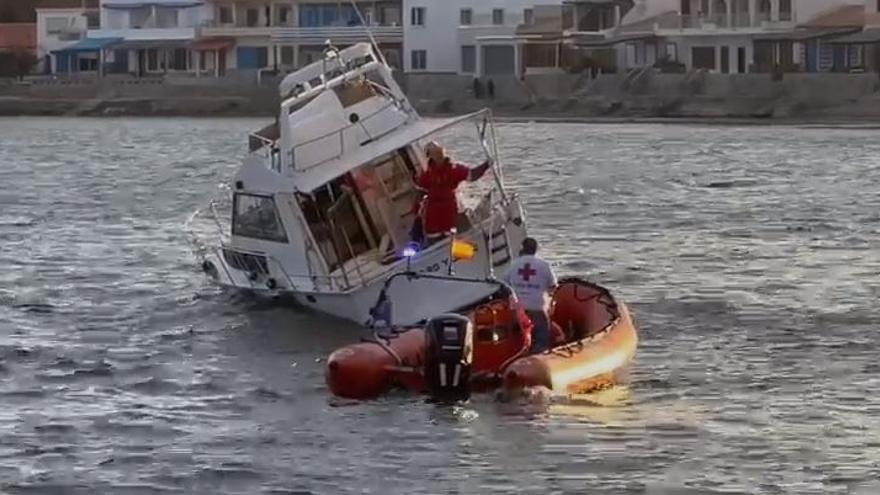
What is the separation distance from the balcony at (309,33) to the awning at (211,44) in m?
0.34

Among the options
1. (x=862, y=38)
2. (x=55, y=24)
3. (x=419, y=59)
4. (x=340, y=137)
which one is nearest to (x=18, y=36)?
(x=55, y=24)

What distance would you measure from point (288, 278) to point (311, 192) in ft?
4.56

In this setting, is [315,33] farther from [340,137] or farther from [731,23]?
[340,137]

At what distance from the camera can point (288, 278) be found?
95.7ft

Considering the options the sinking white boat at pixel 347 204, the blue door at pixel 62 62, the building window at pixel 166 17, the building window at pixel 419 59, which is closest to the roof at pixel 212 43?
the building window at pixel 166 17

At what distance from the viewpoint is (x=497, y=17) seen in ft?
Result: 376

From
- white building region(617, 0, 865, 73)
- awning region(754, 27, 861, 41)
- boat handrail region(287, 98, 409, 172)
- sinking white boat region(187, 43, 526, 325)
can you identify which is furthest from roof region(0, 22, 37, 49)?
boat handrail region(287, 98, 409, 172)

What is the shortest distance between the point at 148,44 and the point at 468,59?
68.5ft

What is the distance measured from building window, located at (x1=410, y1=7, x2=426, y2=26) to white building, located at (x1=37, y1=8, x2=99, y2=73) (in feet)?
73.4

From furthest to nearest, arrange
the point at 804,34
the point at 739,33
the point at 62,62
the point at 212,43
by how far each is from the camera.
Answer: the point at 62,62 < the point at 212,43 < the point at 739,33 < the point at 804,34

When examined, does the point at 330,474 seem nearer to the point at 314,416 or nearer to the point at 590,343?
the point at 314,416

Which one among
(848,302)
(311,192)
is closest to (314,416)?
(311,192)

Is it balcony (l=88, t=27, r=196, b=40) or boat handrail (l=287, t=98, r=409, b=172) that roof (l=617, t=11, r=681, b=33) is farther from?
boat handrail (l=287, t=98, r=409, b=172)

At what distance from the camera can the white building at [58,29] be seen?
13000cm
